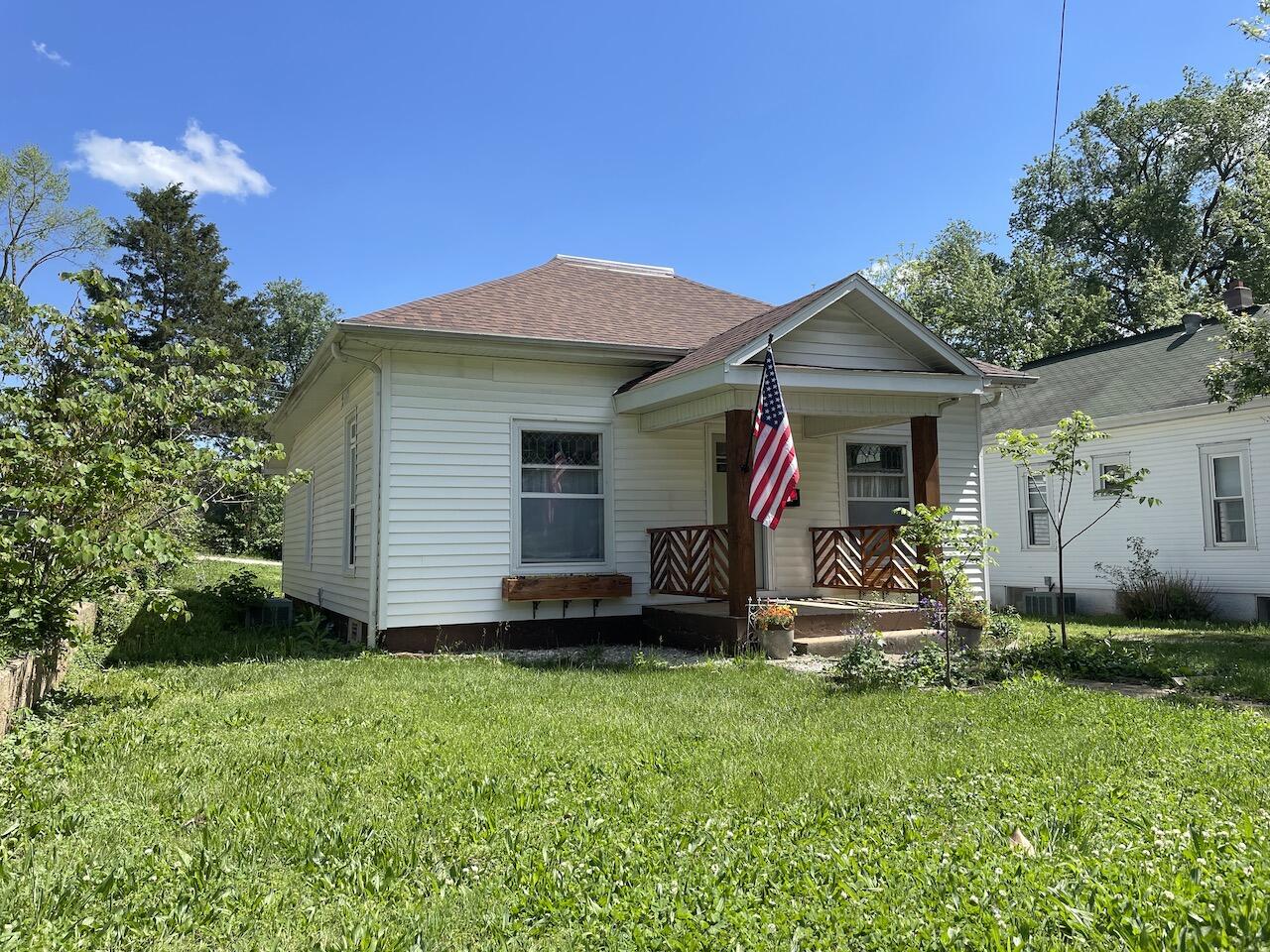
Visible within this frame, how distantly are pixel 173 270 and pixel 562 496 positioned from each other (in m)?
33.7

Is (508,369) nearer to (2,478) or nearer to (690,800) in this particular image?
(2,478)

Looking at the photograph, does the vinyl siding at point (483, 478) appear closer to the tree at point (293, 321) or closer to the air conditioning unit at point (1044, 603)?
the air conditioning unit at point (1044, 603)

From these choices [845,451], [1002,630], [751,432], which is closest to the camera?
[751,432]

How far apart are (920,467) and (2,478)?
9314mm

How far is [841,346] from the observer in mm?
10461

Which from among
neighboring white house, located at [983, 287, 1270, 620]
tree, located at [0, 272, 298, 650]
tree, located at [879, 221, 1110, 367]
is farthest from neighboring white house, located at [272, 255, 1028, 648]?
tree, located at [879, 221, 1110, 367]

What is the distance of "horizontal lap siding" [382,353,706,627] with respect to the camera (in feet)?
33.6

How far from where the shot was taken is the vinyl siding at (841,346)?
400 inches

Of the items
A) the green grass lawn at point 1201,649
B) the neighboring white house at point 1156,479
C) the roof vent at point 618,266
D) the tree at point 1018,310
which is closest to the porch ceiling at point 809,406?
the green grass lawn at point 1201,649

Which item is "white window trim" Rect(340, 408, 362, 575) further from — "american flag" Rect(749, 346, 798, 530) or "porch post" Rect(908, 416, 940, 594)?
"porch post" Rect(908, 416, 940, 594)

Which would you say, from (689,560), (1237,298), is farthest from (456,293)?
(1237,298)

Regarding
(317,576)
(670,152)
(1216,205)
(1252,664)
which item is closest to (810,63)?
(670,152)

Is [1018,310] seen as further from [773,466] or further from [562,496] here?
[773,466]

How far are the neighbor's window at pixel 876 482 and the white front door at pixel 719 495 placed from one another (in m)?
1.49
